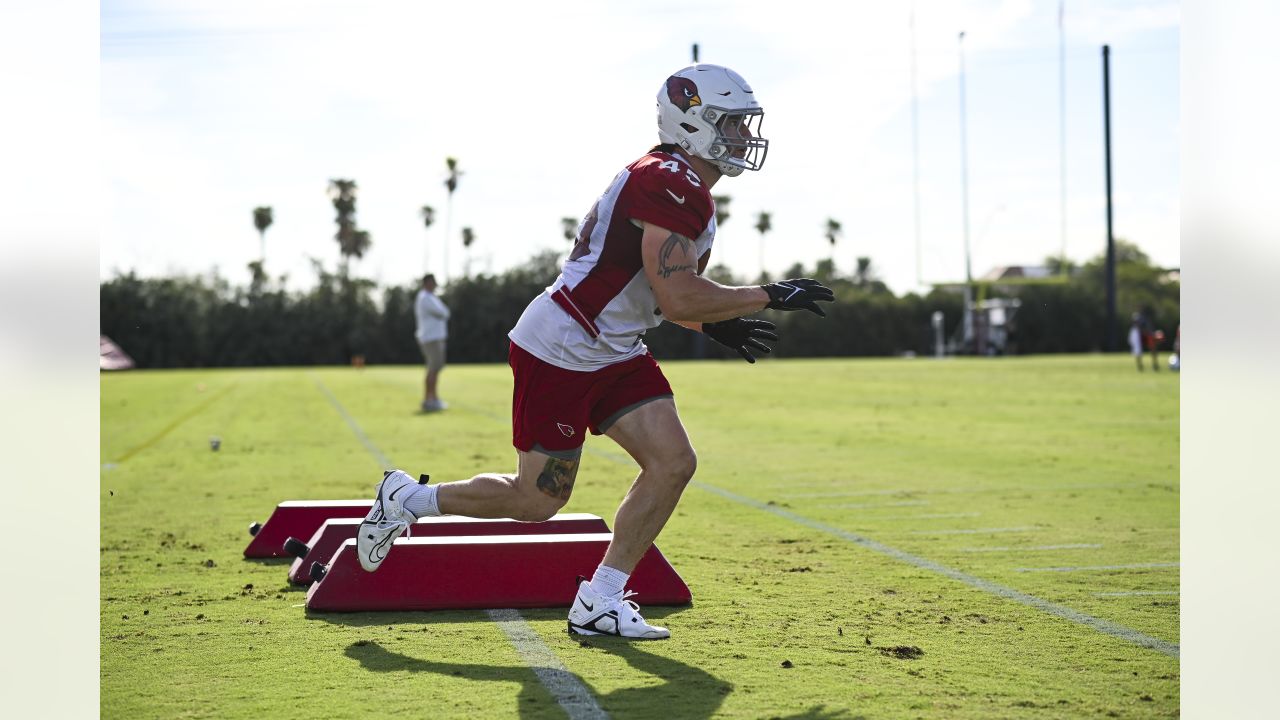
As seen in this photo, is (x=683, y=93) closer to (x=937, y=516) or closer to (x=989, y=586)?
(x=989, y=586)

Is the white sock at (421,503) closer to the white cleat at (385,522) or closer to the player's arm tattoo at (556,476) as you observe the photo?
the white cleat at (385,522)

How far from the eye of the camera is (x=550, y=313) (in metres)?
5.25

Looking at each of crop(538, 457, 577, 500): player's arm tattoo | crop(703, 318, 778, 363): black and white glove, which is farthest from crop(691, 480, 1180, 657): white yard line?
crop(538, 457, 577, 500): player's arm tattoo

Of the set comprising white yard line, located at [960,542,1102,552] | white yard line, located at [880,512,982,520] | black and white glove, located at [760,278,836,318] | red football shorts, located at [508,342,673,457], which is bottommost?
white yard line, located at [960,542,1102,552]

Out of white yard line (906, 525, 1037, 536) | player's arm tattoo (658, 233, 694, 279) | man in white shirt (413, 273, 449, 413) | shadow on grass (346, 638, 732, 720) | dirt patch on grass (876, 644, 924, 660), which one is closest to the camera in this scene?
shadow on grass (346, 638, 732, 720)

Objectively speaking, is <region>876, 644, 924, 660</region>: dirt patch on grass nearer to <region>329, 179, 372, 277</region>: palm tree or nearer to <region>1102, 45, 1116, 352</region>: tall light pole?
<region>1102, 45, 1116, 352</region>: tall light pole

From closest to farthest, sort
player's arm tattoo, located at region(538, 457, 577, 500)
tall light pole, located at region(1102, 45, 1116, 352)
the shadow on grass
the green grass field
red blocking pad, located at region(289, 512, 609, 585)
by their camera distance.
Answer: the shadow on grass → the green grass field → player's arm tattoo, located at region(538, 457, 577, 500) → red blocking pad, located at region(289, 512, 609, 585) → tall light pole, located at region(1102, 45, 1116, 352)

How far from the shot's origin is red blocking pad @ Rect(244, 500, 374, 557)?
7.20 m

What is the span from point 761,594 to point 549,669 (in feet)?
5.38

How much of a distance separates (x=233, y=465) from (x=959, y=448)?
7130 mm

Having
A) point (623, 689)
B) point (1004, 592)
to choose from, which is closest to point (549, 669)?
point (623, 689)

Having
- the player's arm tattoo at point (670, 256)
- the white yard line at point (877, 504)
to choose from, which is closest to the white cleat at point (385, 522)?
the player's arm tattoo at point (670, 256)

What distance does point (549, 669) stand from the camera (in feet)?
15.3

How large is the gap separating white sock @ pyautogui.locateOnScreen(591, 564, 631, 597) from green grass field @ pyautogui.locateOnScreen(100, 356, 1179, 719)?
0.22 m
